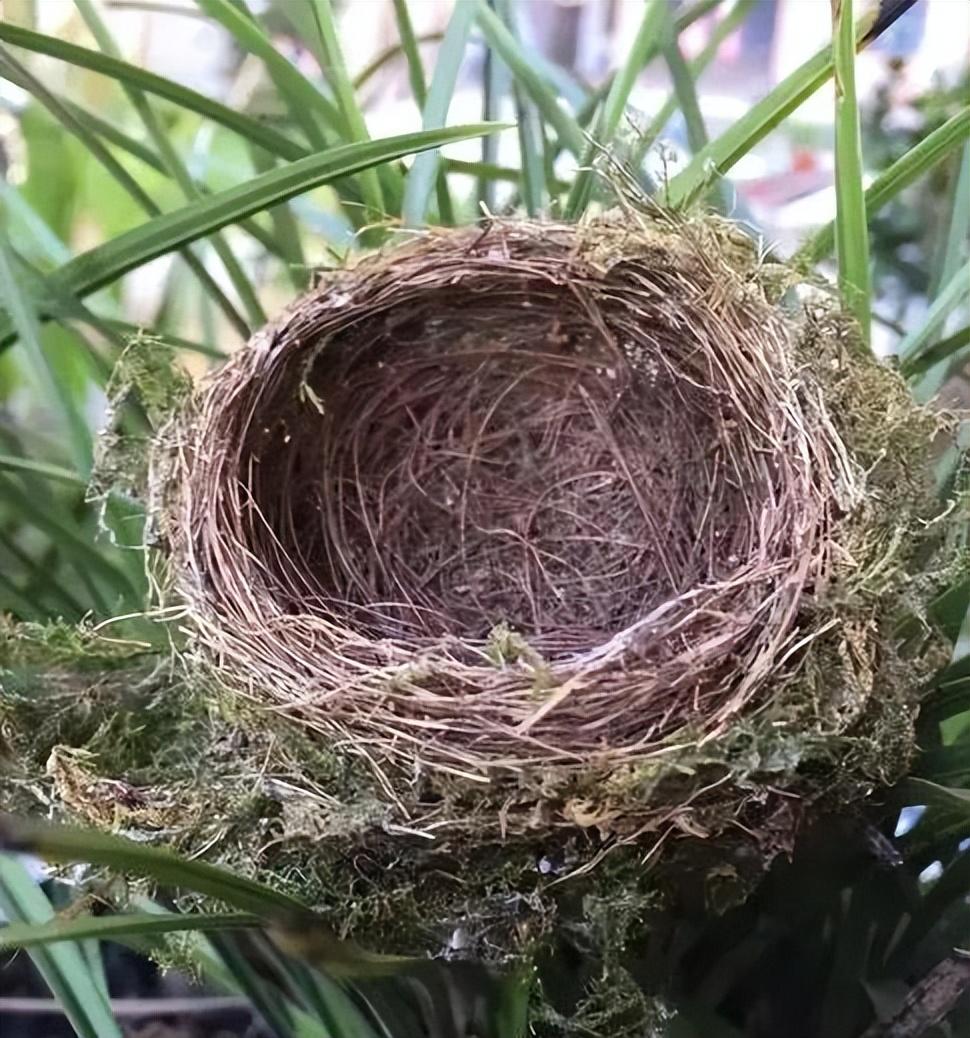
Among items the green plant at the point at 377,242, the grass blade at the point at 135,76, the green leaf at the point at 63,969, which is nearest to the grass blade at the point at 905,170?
the green plant at the point at 377,242

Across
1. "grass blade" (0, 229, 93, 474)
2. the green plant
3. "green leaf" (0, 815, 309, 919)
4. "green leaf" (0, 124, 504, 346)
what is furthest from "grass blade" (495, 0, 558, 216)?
"green leaf" (0, 815, 309, 919)

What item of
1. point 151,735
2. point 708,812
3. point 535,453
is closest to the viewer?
point 708,812

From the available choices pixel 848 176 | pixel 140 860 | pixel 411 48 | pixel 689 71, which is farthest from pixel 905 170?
pixel 140 860

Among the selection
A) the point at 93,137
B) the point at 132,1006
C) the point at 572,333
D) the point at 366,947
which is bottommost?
the point at 132,1006

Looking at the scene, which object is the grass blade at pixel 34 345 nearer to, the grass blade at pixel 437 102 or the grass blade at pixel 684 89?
the grass blade at pixel 437 102

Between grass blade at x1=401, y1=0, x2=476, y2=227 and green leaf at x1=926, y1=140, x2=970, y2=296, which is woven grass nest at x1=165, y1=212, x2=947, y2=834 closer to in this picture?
grass blade at x1=401, y1=0, x2=476, y2=227

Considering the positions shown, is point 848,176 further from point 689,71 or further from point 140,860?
point 140,860

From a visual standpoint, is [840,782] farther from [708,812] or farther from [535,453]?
[535,453]

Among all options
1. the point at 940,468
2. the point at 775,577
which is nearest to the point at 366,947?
the point at 775,577
